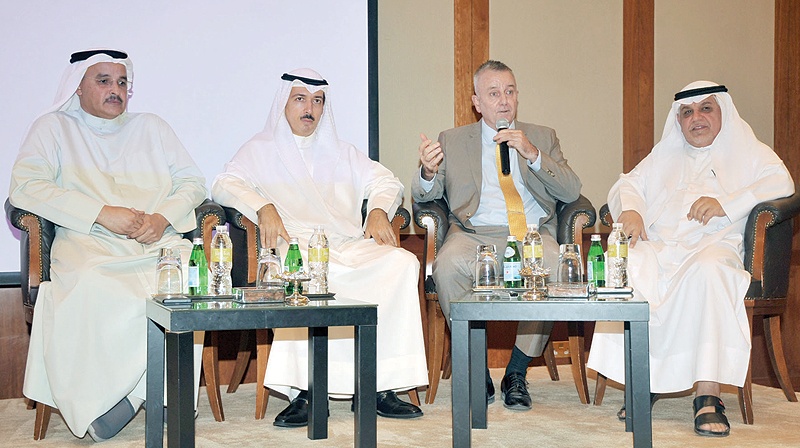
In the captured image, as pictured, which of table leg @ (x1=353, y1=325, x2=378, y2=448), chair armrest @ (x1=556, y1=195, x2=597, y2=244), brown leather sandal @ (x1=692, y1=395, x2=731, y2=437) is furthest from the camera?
chair armrest @ (x1=556, y1=195, x2=597, y2=244)

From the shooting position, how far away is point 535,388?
4508mm

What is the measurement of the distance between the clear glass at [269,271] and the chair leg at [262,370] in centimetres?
92

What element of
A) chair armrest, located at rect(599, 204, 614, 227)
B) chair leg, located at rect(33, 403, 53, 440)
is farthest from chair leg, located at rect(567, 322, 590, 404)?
chair leg, located at rect(33, 403, 53, 440)

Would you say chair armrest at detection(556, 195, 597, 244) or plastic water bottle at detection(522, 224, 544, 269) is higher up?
chair armrest at detection(556, 195, 597, 244)

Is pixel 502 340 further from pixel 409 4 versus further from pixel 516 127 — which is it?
pixel 409 4

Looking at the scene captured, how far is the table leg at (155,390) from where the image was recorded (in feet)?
9.32

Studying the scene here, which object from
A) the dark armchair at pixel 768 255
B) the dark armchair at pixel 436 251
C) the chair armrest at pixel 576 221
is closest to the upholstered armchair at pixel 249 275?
the dark armchair at pixel 436 251

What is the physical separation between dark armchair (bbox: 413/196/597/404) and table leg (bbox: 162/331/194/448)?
60.3 inches

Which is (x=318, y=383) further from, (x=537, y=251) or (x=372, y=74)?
(x=372, y=74)

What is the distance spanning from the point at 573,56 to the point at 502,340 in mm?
1777

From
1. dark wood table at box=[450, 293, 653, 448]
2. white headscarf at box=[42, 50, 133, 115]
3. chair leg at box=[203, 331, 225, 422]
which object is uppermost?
white headscarf at box=[42, 50, 133, 115]

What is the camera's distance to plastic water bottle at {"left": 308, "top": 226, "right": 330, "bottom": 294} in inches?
122

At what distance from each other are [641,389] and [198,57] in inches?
116

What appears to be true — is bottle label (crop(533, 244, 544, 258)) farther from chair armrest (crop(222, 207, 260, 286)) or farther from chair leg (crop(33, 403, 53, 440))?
chair leg (crop(33, 403, 53, 440))
